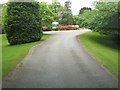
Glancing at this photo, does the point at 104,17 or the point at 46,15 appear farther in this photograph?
the point at 46,15

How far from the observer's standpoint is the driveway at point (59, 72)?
36.2 feet

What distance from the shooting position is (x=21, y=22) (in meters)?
25.3

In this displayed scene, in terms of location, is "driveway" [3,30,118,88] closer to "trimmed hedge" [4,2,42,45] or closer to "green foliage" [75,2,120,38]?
"green foliage" [75,2,120,38]

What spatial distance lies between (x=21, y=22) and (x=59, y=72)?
1302 cm

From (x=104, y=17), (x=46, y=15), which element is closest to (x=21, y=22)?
(x=104, y=17)

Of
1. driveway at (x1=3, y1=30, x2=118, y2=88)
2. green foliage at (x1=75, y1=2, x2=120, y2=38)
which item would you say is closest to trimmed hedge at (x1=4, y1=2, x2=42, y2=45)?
green foliage at (x1=75, y1=2, x2=120, y2=38)

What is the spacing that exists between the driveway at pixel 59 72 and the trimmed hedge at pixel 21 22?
696 cm

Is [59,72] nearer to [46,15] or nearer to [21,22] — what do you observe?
[21,22]

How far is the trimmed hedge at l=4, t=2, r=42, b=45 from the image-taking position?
83.1 ft

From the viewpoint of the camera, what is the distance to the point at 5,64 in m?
15.4

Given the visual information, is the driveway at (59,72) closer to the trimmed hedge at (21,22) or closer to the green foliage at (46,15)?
the trimmed hedge at (21,22)

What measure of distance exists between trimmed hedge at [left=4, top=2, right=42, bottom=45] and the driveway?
6.96 metres

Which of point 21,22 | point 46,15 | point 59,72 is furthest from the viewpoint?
point 46,15

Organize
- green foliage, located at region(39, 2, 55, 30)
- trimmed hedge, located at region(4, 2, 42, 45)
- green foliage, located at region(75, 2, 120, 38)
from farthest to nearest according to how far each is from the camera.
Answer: green foliage, located at region(39, 2, 55, 30) → trimmed hedge, located at region(4, 2, 42, 45) → green foliage, located at region(75, 2, 120, 38)
